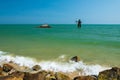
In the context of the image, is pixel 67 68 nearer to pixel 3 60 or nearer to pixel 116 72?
pixel 116 72

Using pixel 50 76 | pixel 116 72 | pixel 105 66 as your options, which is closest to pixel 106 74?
pixel 116 72

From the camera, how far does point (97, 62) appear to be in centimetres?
1386

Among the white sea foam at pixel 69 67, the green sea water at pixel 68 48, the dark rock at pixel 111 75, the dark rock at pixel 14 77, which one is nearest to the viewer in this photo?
the dark rock at pixel 14 77

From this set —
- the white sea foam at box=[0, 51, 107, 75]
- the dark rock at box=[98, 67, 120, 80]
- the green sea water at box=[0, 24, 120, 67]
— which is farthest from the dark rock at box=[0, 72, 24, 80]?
the green sea water at box=[0, 24, 120, 67]

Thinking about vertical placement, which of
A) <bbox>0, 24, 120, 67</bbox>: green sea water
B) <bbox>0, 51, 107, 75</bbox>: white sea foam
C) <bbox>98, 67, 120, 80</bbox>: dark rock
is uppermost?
<bbox>98, 67, 120, 80</bbox>: dark rock

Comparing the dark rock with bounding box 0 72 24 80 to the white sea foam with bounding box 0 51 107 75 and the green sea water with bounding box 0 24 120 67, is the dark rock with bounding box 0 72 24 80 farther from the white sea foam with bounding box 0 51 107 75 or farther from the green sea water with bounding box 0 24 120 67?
the green sea water with bounding box 0 24 120 67

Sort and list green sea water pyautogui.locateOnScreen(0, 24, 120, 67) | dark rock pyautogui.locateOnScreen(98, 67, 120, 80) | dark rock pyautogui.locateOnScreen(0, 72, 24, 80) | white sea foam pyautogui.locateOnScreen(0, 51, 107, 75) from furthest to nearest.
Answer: green sea water pyautogui.locateOnScreen(0, 24, 120, 67) → white sea foam pyautogui.locateOnScreen(0, 51, 107, 75) → dark rock pyautogui.locateOnScreen(98, 67, 120, 80) → dark rock pyautogui.locateOnScreen(0, 72, 24, 80)

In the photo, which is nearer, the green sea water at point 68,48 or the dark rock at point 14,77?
→ the dark rock at point 14,77

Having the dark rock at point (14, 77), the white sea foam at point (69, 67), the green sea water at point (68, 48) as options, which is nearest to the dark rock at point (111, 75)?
the white sea foam at point (69, 67)

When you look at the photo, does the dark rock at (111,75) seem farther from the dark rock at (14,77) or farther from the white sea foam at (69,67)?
the dark rock at (14,77)

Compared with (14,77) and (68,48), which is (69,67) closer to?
(14,77)

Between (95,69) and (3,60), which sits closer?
(95,69)

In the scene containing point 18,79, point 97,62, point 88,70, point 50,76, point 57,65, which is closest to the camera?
point 18,79

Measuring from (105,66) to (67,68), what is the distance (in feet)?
9.26
